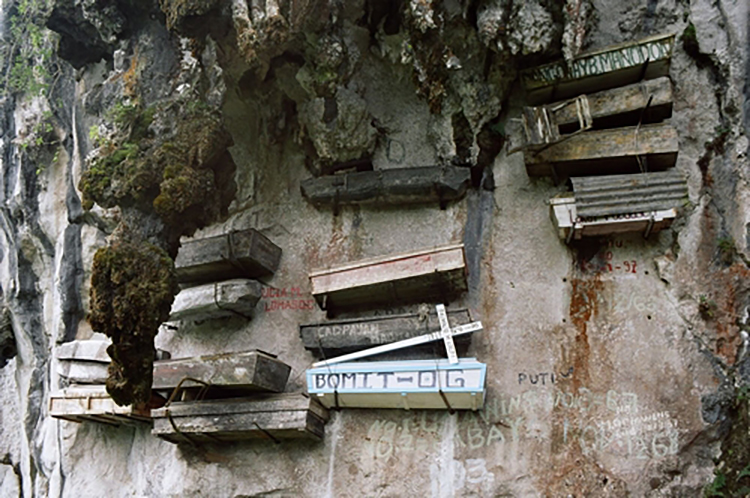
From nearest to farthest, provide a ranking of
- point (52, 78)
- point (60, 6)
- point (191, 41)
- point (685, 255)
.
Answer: point (685, 255)
point (191, 41)
point (60, 6)
point (52, 78)

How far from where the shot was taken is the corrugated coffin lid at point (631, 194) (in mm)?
5199

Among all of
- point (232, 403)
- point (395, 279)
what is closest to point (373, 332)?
point (395, 279)

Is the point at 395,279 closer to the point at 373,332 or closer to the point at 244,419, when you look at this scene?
the point at 373,332

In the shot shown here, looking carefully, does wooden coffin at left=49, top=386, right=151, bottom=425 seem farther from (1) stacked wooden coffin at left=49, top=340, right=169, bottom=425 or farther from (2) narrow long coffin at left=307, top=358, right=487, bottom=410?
(2) narrow long coffin at left=307, top=358, right=487, bottom=410

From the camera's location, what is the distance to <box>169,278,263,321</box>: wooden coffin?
6051mm

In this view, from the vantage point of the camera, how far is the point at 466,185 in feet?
20.0

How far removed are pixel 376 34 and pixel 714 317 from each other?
3.77 m

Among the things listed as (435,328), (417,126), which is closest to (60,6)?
(417,126)

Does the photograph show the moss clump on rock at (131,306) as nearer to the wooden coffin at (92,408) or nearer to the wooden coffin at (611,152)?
the wooden coffin at (92,408)

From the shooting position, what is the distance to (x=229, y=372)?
18.3 ft

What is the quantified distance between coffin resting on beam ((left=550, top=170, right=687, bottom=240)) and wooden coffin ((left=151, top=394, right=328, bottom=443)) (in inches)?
99.5

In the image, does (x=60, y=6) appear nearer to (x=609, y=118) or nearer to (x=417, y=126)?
(x=417, y=126)

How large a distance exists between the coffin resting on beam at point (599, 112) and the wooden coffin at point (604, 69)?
108mm

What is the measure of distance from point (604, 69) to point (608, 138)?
60cm
